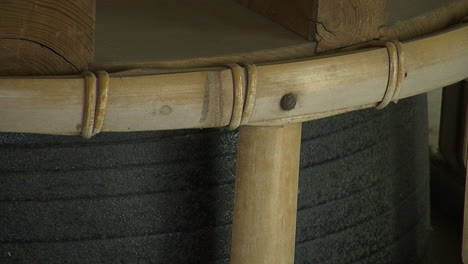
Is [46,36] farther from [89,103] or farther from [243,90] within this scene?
[243,90]

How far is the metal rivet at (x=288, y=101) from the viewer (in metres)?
1.01

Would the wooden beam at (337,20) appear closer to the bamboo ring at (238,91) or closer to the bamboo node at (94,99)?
the bamboo ring at (238,91)

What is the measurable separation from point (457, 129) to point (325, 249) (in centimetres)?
80

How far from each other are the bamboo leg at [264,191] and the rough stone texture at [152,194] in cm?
9

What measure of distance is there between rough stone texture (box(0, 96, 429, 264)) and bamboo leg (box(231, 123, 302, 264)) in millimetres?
92

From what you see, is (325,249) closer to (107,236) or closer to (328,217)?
(328,217)

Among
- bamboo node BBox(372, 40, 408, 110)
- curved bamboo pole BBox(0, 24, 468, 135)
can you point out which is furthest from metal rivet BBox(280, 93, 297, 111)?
bamboo node BBox(372, 40, 408, 110)

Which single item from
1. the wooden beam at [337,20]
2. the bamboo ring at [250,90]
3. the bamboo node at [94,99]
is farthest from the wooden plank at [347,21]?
the bamboo node at [94,99]

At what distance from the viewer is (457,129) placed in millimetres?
1992

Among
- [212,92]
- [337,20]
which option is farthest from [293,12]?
[212,92]

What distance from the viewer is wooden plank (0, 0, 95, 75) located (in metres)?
0.91

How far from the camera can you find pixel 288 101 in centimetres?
101

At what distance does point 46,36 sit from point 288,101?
26cm

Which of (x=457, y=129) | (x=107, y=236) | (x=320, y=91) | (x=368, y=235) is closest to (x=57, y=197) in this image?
(x=107, y=236)
